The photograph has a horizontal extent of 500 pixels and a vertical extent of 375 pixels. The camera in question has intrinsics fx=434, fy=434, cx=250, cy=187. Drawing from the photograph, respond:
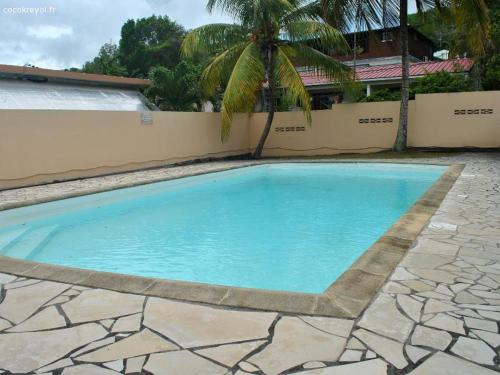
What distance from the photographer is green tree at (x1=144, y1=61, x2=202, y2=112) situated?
18.1 metres

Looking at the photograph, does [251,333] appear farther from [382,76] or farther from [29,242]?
[382,76]

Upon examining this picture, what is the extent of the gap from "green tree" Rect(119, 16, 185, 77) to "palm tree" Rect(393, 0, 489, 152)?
2236 centimetres

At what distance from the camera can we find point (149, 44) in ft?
127

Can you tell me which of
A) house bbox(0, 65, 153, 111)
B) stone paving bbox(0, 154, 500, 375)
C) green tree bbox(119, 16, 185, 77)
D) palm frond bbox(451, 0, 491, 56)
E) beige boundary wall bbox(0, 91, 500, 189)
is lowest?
stone paving bbox(0, 154, 500, 375)

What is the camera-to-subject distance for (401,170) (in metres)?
11.8

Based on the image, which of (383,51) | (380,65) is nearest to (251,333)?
(380,65)

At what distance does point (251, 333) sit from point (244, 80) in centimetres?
1178

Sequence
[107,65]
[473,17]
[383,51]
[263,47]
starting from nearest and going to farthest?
1. [473,17]
2. [263,47]
3. [383,51]
4. [107,65]

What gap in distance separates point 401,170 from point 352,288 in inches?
371

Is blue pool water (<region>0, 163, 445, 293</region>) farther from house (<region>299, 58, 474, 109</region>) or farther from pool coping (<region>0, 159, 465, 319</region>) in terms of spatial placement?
house (<region>299, 58, 474, 109</region>)

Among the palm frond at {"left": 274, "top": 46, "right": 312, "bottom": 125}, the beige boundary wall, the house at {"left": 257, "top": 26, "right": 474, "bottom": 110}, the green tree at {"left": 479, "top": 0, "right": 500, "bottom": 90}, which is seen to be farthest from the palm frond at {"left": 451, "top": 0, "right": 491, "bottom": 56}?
the palm frond at {"left": 274, "top": 46, "right": 312, "bottom": 125}

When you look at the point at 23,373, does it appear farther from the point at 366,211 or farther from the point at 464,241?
the point at 366,211

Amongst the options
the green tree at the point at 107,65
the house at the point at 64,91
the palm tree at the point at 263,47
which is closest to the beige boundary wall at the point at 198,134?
the palm tree at the point at 263,47

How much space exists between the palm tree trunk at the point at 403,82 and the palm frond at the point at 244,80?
177 inches
